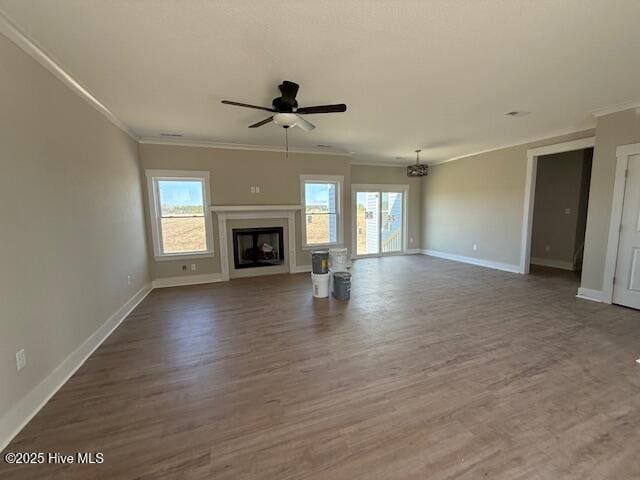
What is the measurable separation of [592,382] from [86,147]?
5141 mm

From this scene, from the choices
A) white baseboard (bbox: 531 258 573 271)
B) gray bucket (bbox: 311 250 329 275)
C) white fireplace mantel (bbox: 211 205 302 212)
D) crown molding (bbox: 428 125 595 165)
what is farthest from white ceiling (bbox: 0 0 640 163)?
white baseboard (bbox: 531 258 573 271)

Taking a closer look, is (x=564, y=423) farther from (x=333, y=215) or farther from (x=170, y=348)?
(x=333, y=215)

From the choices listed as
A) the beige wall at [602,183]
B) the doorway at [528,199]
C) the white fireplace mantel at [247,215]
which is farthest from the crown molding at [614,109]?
the white fireplace mantel at [247,215]

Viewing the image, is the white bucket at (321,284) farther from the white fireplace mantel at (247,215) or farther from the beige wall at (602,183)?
the beige wall at (602,183)

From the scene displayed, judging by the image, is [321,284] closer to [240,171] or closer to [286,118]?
[286,118]

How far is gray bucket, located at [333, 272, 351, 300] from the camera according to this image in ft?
13.6

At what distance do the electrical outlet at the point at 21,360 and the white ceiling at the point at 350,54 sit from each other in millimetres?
2242

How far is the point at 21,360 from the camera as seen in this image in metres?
1.81

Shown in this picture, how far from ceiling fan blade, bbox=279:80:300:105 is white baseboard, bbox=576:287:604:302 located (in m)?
4.98

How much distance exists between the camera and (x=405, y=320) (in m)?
3.39

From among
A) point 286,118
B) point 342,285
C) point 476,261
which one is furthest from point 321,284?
point 476,261

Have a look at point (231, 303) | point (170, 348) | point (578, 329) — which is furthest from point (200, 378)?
point (578, 329)

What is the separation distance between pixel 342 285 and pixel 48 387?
323 centimetres

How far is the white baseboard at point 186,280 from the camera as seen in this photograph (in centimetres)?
510
